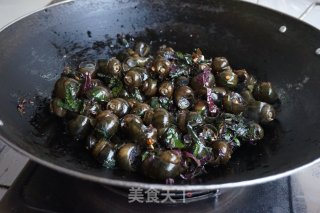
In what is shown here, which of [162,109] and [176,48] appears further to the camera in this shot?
[176,48]

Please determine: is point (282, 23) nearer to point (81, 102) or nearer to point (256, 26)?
point (256, 26)

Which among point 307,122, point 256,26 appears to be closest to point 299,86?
point 307,122

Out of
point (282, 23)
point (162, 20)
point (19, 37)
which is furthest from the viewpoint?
point (162, 20)
